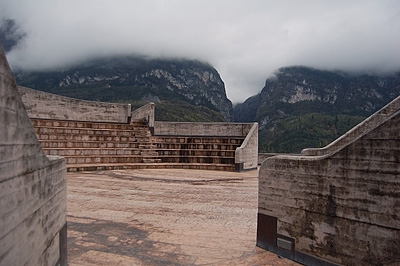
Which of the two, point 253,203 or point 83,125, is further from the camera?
point 83,125

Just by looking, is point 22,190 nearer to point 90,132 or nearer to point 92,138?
point 92,138

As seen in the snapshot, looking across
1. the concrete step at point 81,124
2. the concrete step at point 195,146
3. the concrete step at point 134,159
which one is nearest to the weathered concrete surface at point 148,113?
A: the concrete step at point 81,124

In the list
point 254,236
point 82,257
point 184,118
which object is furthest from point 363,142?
point 184,118

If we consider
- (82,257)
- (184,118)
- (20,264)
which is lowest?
(82,257)

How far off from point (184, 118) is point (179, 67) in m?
60.4

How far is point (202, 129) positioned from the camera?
1517cm

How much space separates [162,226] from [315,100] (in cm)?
13246

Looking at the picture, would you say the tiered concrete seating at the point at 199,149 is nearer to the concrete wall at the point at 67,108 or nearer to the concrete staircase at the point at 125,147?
the concrete staircase at the point at 125,147

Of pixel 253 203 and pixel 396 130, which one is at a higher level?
pixel 396 130

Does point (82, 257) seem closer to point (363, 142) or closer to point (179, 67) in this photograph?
point (363, 142)

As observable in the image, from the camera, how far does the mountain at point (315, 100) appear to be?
9625cm

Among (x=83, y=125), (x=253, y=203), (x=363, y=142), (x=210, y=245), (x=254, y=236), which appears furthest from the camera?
(x=83, y=125)

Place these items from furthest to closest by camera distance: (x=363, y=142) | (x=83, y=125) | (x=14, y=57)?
(x=14, y=57) → (x=83, y=125) → (x=363, y=142)

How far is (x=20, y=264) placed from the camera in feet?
5.67
